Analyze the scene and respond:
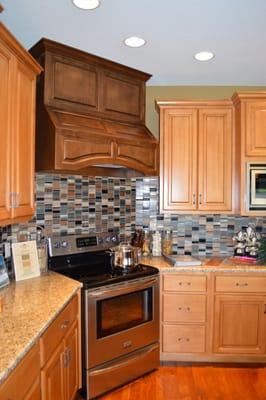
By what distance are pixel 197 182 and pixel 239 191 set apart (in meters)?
0.40

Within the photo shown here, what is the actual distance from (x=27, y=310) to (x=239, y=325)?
6.36 feet

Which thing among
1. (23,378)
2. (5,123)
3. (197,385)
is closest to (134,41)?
(5,123)

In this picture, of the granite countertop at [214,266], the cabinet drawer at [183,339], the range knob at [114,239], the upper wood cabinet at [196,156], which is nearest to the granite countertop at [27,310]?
the range knob at [114,239]

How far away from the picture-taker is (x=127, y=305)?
100 inches

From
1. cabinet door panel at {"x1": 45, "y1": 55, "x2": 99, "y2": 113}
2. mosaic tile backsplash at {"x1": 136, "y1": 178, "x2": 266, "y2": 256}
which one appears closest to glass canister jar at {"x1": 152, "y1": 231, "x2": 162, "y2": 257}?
mosaic tile backsplash at {"x1": 136, "y1": 178, "x2": 266, "y2": 256}

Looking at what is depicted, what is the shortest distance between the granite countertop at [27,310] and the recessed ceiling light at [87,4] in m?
1.78

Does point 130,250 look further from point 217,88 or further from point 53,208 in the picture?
point 217,88

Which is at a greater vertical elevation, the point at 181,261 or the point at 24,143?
the point at 24,143

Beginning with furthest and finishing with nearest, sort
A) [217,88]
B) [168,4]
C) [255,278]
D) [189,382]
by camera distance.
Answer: [217,88] → [255,278] → [189,382] → [168,4]

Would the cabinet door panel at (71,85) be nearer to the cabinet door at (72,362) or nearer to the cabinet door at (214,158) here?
the cabinet door at (214,158)

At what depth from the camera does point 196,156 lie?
312 cm

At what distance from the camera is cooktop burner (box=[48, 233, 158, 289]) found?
2.45m

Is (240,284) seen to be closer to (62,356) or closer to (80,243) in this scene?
(80,243)

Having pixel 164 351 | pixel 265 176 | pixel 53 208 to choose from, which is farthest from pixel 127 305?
pixel 265 176
